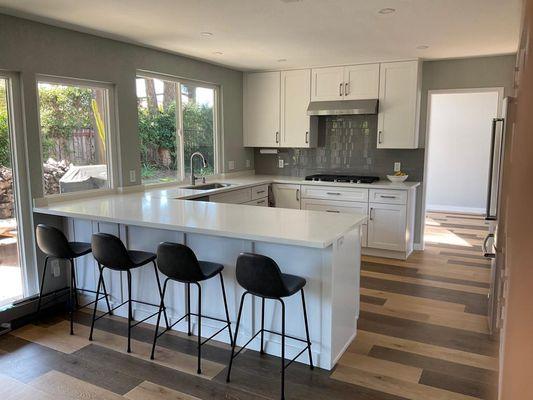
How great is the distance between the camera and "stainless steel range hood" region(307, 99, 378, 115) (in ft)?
17.1

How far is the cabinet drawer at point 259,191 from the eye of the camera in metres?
5.40

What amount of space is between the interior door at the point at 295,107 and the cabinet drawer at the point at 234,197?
1.09m

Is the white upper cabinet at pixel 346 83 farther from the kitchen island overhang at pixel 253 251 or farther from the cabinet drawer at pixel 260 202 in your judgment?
the kitchen island overhang at pixel 253 251

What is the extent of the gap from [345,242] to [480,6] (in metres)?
1.91

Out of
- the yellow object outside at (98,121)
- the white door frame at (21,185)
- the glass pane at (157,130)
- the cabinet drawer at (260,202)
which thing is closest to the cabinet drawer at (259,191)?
the cabinet drawer at (260,202)

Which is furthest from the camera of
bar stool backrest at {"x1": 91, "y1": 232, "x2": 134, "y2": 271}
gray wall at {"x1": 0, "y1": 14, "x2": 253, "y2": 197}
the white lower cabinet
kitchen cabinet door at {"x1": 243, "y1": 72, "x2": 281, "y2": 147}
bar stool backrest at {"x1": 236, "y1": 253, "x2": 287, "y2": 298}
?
kitchen cabinet door at {"x1": 243, "y1": 72, "x2": 281, "y2": 147}

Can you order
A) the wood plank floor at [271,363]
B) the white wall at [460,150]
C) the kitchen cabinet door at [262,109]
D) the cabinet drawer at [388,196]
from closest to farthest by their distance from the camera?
the wood plank floor at [271,363]
the cabinet drawer at [388,196]
the kitchen cabinet door at [262,109]
the white wall at [460,150]

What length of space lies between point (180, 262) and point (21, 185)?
1703mm

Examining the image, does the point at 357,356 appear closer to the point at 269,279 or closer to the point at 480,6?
the point at 269,279

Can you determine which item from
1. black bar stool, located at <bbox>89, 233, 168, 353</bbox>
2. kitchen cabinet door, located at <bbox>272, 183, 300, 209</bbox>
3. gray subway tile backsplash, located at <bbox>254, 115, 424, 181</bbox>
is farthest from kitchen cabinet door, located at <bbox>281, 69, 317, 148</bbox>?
black bar stool, located at <bbox>89, 233, 168, 353</bbox>

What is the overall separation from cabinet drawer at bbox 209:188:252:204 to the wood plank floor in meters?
1.67

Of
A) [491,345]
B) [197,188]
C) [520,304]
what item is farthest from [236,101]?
[520,304]

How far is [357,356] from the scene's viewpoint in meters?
2.87

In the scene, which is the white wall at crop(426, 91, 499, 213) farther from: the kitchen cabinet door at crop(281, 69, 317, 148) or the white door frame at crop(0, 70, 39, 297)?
the white door frame at crop(0, 70, 39, 297)
